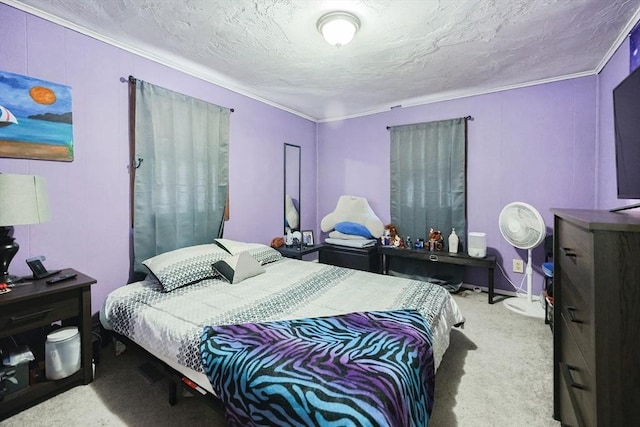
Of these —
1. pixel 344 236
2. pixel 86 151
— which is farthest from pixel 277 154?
pixel 86 151

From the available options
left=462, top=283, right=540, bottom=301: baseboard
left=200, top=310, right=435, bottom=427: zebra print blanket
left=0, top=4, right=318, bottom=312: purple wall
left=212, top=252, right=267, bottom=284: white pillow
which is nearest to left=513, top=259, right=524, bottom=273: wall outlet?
left=462, top=283, right=540, bottom=301: baseboard

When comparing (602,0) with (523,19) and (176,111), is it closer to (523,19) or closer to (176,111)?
(523,19)

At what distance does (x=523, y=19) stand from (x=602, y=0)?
411 millimetres

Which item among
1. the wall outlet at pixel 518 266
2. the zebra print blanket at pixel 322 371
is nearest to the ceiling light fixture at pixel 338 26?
the zebra print blanket at pixel 322 371

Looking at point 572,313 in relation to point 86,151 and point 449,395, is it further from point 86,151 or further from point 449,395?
point 86,151

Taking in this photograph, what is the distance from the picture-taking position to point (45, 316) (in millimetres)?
1696

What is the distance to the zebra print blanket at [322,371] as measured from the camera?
995 mm

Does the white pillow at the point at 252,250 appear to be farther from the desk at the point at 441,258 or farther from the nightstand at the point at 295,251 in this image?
the desk at the point at 441,258

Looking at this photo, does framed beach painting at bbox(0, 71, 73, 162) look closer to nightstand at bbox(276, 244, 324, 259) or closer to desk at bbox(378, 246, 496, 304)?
nightstand at bbox(276, 244, 324, 259)

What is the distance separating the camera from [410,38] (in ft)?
7.27

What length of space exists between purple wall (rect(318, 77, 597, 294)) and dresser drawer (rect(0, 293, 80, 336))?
138 inches

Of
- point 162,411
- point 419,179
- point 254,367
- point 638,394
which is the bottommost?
point 162,411

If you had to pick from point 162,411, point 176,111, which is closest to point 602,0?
point 176,111

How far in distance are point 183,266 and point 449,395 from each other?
2024mm
